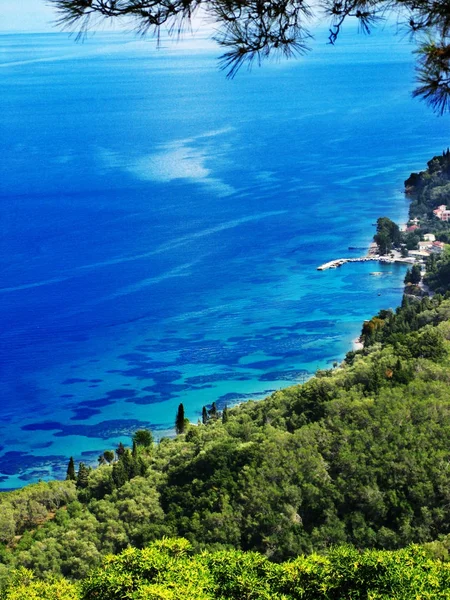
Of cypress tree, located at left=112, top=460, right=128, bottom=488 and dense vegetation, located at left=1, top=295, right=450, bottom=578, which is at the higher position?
cypress tree, located at left=112, top=460, right=128, bottom=488

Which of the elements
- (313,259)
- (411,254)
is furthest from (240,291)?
(411,254)

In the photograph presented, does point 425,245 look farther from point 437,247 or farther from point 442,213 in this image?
point 442,213

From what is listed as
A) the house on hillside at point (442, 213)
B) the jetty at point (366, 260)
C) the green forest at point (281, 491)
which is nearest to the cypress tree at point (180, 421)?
the green forest at point (281, 491)

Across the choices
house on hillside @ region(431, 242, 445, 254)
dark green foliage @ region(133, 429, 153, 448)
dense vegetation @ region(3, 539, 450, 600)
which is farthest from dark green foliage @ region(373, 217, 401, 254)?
dense vegetation @ region(3, 539, 450, 600)

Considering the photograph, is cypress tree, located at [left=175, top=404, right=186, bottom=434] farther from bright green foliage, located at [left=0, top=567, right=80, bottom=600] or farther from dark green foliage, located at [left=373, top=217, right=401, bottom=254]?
dark green foliage, located at [left=373, top=217, right=401, bottom=254]

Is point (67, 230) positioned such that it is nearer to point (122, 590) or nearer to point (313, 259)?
point (313, 259)

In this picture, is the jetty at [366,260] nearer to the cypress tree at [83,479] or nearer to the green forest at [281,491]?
the green forest at [281,491]

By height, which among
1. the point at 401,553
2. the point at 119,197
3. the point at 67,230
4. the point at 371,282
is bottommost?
the point at 401,553
